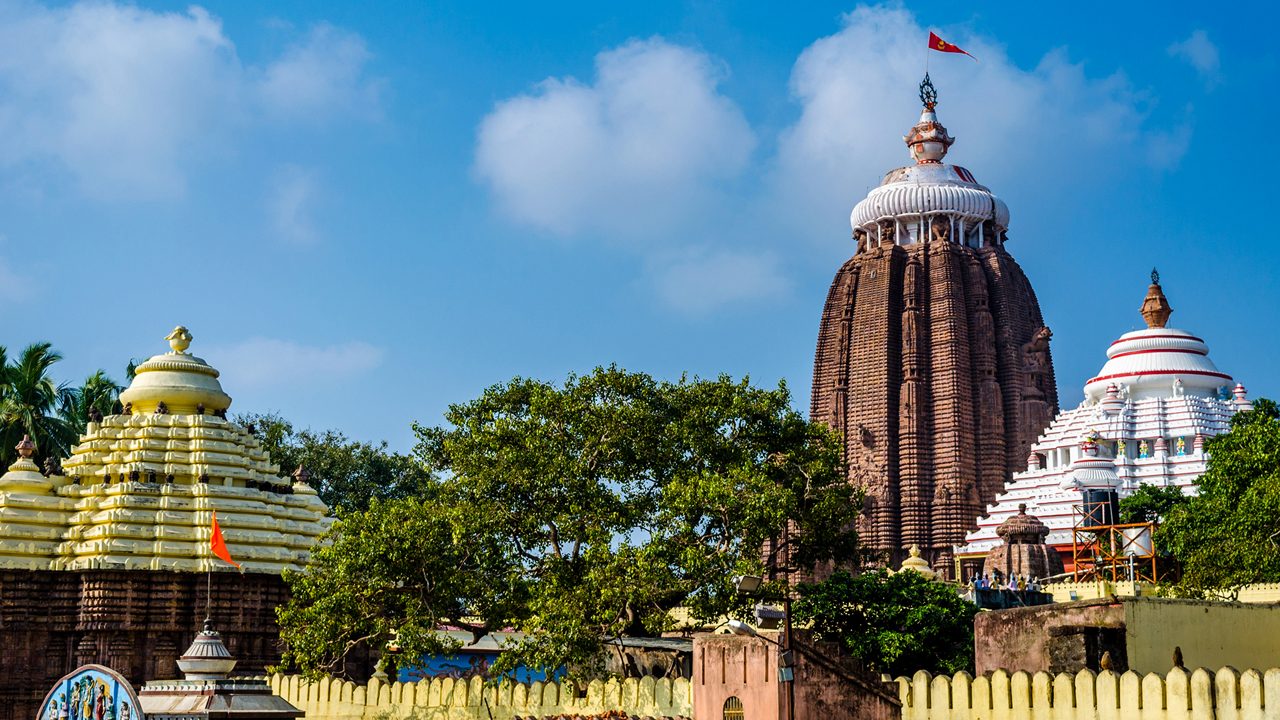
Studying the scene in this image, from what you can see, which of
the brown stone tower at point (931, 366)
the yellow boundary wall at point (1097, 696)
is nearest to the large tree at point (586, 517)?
the yellow boundary wall at point (1097, 696)

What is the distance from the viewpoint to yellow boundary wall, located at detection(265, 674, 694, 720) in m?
27.8

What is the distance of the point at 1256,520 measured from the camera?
3509 centimetres

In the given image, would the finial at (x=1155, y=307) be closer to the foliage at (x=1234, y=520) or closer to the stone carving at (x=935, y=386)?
the stone carving at (x=935, y=386)

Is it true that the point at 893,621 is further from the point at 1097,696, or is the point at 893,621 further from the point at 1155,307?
the point at 1155,307

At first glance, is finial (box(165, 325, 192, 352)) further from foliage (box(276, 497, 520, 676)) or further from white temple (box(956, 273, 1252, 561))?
white temple (box(956, 273, 1252, 561))

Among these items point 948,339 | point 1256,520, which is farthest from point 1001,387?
point 1256,520

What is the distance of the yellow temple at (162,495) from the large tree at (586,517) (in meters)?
2.86

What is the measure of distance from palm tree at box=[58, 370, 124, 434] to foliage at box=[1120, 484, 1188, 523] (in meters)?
33.8

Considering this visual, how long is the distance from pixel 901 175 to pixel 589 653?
5466cm

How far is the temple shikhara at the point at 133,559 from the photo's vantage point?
36312mm

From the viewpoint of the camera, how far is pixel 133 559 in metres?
36.4

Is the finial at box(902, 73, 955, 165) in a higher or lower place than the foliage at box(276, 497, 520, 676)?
higher

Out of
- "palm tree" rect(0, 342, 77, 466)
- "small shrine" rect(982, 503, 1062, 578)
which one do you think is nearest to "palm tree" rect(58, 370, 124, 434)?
"palm tree" rect(0, 342, 77, 466)

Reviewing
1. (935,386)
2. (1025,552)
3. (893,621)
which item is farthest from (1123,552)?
(935,386)
